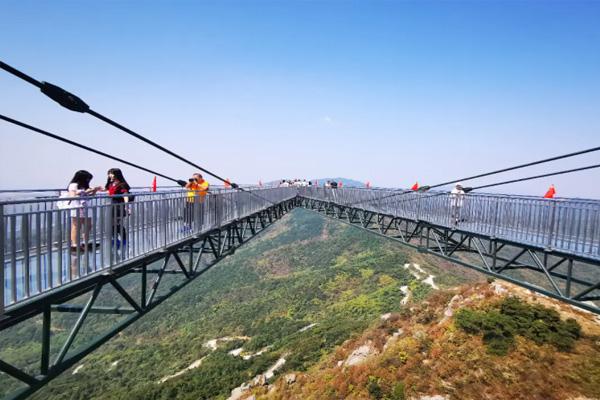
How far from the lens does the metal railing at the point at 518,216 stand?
911 cm

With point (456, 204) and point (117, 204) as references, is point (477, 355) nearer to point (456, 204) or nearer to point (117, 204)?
point (456, 204)

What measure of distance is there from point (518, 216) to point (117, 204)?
11608mm

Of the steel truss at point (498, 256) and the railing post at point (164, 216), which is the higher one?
the railing post at point (164, 216)

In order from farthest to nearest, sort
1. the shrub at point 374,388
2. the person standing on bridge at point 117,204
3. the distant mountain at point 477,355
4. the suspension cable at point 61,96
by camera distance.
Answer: the shrub at point 374,388
the distant mountain at point 477,355
the person standing on bridge at point 117,204
the suspension cable at point 61,96

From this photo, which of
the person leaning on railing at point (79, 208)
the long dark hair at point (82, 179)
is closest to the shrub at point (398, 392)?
the person leaning on railing at point (79, 208)

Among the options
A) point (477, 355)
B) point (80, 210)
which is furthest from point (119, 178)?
point (477, 355)

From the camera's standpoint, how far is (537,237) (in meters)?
10.3

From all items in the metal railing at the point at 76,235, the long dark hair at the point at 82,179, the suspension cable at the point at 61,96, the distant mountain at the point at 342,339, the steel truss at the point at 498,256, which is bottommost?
the distant mountain at the point at 342,339

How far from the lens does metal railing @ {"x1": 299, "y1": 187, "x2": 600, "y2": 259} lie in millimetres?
9109

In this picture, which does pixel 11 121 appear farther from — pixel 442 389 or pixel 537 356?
pixel 537 356

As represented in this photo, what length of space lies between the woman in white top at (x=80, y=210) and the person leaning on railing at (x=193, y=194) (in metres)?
3.58

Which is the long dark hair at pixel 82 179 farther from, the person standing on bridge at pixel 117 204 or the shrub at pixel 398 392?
the shrub at pixel 398 392

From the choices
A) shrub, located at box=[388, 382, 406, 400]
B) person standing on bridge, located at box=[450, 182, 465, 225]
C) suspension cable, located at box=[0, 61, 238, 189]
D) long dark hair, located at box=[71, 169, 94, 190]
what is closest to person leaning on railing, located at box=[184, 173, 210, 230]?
long dark hair, located at box=[71, 169, 94, 190]

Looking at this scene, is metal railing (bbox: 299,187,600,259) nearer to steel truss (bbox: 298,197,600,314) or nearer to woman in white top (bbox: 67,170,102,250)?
steel truss (bbox: 298,197,600,314)
